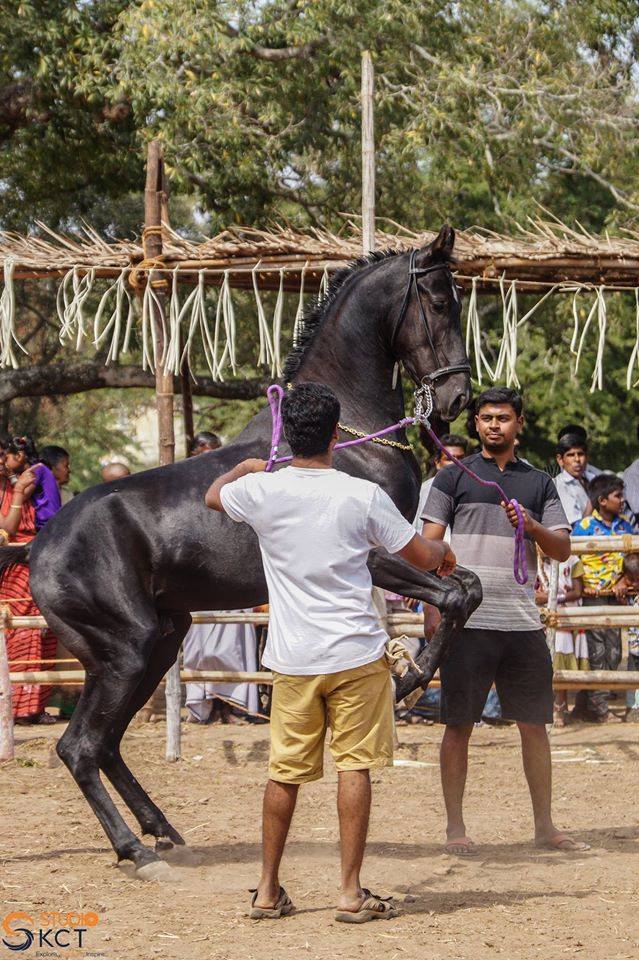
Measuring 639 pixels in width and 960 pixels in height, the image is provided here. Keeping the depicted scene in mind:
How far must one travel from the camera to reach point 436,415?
211 inches

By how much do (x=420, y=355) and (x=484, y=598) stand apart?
116 centimetres

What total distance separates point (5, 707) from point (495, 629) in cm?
411

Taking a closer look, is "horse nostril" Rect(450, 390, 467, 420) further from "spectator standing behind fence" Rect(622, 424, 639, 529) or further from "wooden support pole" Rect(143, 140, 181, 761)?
"spectator standing behind fence" Rect(622, 424, 639, 529)

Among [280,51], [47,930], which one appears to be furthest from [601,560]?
[280,51]

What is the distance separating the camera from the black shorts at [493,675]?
215 inches

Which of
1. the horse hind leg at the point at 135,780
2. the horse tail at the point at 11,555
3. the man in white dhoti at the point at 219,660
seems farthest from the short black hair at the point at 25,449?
the horse hind leg at the point at 135,780

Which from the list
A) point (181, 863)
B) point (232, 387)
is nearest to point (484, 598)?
point (181, 863)

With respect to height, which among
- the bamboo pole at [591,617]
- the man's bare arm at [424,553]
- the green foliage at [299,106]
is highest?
the green foliage at [299,106]

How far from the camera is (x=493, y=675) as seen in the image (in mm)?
5539

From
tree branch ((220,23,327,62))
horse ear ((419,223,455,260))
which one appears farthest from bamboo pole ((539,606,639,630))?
tree branch ((220,23,327,62))

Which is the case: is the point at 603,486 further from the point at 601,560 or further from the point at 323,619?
the point at 323,619

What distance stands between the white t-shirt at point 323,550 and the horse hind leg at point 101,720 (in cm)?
148

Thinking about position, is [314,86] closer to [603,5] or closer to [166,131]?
[166,131]

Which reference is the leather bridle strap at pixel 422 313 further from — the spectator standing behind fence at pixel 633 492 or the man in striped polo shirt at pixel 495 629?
the spectator standing behind fence at pixel 633 492
